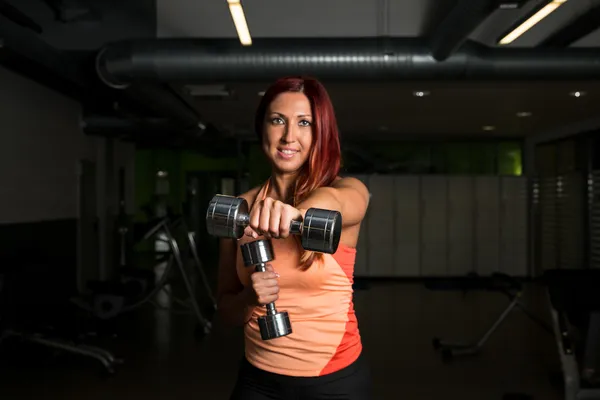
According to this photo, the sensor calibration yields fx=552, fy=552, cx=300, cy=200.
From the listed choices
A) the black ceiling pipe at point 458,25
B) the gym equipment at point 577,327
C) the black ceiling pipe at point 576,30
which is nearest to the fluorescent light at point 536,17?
the black ceiling pipe at point 458,25

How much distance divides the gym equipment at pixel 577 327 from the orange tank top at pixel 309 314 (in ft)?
6.00

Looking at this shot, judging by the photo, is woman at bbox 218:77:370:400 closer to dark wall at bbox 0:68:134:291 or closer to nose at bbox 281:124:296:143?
nose at bbox 281:124:296:143

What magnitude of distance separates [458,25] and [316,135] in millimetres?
1793

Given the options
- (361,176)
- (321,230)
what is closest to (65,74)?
(321,230)

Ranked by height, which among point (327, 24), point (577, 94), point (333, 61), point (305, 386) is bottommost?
point (305, 386)

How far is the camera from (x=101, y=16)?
306 centimetres

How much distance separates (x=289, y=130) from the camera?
0.83 meters

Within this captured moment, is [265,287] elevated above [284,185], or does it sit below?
below

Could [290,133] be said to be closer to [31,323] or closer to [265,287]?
[265,287]

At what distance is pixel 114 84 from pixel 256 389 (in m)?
2.60

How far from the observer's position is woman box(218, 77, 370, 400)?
816 millimetres

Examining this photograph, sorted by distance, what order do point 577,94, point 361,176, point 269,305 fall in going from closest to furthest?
1. point 269,305
2. point 577,94
3. point 361,176

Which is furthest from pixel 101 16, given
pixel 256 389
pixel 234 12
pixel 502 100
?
pixel 502 100

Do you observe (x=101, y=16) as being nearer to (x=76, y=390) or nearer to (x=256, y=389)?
(x=76, y=390)
